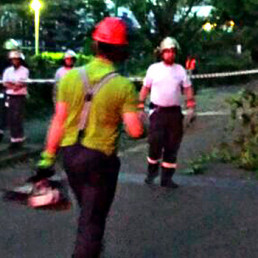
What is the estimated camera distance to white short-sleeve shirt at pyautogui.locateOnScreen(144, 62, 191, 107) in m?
10.1

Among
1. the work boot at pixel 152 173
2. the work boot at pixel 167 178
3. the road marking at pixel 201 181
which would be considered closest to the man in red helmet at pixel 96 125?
the work boot at pixel 167 178

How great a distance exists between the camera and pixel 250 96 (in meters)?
13.0

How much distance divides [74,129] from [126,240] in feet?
6.50

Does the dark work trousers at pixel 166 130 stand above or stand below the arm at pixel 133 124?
below

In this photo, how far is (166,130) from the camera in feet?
33.6

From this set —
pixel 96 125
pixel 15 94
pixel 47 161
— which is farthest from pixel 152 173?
pixel 96 125

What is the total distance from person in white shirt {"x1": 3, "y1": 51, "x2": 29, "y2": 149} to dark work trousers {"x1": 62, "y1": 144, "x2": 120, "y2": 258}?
7620 millimetres

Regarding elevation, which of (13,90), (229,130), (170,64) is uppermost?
(170,64)

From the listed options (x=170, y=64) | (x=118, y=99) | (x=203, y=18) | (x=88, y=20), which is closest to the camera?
(x=118, y=99)

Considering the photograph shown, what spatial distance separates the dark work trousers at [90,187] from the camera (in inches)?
227

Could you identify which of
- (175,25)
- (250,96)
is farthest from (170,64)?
(175,25)

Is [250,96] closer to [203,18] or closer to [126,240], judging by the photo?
[126,240]

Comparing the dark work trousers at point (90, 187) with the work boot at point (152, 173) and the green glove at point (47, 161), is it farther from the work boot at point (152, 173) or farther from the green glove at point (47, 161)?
the work boot at point (152, 173)

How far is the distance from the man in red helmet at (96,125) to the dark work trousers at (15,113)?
7592mm
